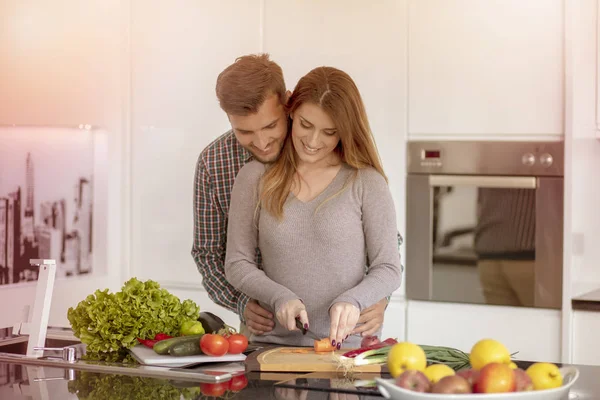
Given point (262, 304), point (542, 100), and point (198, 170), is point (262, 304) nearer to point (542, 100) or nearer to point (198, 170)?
point (198, 170)

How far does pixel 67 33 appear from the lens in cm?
396

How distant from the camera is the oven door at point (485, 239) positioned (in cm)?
312

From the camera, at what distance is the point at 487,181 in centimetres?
321

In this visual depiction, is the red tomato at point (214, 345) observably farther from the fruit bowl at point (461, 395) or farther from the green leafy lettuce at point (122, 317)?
the fruit bowl at point (461, 395)

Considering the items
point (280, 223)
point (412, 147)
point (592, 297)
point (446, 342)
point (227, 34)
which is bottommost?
point (446, 342)

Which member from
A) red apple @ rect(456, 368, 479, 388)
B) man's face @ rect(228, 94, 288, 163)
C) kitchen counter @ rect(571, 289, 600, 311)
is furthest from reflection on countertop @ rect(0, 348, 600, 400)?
kitchen counter @ rect(571, 289, 600, 311)

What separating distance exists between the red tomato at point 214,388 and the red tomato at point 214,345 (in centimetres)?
15

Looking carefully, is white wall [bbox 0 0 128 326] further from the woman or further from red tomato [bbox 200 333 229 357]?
red tomato [bbox 200 333 229 357]

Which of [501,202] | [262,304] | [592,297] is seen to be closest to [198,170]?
[262,304]

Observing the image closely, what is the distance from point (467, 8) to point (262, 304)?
1552mm

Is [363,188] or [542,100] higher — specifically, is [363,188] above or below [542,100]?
below

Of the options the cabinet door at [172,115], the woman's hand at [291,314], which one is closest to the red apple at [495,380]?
the woman's hand at [291,314]

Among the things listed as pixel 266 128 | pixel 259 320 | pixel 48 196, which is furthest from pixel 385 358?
pixel 48 196

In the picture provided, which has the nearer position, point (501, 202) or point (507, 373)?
point (507, 373)
